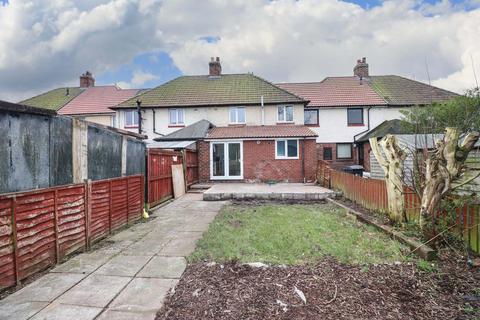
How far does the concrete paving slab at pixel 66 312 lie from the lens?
2797 millimetres

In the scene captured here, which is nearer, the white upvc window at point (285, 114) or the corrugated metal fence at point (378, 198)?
the corrugated metal fence at point (378, 198)

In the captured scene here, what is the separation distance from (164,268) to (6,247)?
6.63 ft

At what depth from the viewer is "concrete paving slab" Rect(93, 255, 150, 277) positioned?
398cm

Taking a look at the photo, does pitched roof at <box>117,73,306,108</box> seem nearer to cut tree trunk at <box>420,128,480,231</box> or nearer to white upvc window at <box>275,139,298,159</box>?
white upvc window at <box>275,139,298,159</box>

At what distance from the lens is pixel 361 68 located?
2544cm

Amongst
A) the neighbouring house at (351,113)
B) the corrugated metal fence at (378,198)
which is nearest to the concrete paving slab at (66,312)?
the corrugated metal fence at (378,198)

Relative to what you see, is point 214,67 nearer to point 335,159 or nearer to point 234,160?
point 234,160


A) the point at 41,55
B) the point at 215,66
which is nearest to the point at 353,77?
the point at 215,66

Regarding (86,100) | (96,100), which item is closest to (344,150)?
(96,100)

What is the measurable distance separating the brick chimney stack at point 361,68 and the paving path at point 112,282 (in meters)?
24.8

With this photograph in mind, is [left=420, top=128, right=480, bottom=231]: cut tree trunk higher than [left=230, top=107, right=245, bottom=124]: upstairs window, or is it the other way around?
[left=230, top=107, right=245, bottom=124]: upstairs window

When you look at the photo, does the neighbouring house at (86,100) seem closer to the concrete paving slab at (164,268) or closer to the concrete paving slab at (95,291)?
the concrete paving slab at (164,268)

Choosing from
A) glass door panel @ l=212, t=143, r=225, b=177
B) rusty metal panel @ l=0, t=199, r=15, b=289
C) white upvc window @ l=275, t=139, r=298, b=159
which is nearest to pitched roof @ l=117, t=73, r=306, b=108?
white upvc window @ l=275, t=139, r=298, b=159

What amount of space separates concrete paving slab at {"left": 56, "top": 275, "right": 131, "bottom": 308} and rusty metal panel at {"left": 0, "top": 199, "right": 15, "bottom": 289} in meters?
0.81
